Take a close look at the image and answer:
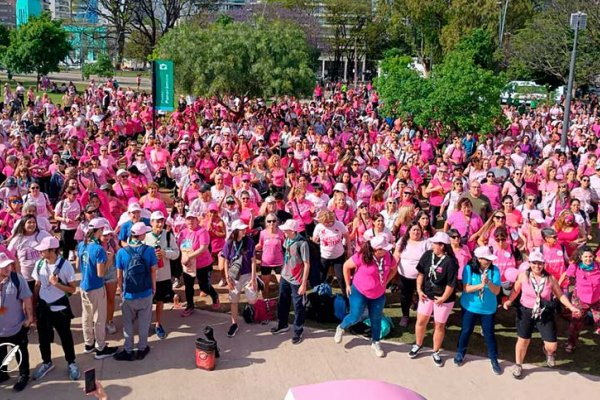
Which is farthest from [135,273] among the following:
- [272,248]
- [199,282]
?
[272,248]

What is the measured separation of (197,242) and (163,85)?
7756mm

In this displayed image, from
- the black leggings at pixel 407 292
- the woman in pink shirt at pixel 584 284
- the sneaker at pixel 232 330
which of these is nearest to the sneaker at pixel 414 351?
the black leggings at pixel 407 292

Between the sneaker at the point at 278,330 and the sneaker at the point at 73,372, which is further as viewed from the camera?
the sneaker at the point at 278,330

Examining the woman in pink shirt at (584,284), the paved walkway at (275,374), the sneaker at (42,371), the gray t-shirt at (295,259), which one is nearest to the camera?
the paved walkway at (275,374)

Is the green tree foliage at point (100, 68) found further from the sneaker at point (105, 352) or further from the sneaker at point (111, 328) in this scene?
the sneaker at point (105, 352)

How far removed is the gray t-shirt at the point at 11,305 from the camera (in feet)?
19.2

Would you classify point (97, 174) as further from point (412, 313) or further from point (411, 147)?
point (411, 147)

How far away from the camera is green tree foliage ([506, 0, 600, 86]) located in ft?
83.0

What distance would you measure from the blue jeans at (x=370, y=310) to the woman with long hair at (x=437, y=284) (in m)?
0.45

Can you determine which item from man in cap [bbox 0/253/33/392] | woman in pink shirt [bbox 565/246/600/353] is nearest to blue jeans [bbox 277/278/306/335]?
man in cap [bbox 0/253/33/392]

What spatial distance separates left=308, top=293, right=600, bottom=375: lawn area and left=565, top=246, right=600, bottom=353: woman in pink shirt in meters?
0.32

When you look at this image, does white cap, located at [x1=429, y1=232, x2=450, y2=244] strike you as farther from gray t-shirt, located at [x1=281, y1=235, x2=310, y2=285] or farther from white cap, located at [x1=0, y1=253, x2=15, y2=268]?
white cap, located at [x1=0, y1=253, x2=15, y2=268]

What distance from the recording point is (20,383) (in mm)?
6129

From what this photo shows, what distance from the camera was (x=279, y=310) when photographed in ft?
24.6
